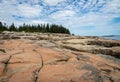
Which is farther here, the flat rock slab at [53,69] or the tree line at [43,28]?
the tree line at [43,28]

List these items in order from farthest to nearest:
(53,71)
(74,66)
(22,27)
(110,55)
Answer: (22,27) < (110,55) < (74,66) < (53,71)

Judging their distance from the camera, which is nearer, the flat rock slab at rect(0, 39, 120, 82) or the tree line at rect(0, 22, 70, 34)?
the flat rock slab at rect(0, 39, 120, 82)

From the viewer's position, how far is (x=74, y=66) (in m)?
8.05

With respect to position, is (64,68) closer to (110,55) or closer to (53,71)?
(53,71)

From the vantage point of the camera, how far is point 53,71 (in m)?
7.43

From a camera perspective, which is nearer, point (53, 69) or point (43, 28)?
point (53, 69)

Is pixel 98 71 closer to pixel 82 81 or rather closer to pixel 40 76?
pixel 82 81

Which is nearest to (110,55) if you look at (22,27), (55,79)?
(55,79)

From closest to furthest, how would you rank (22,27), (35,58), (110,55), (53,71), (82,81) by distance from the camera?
(82,81)
(53,71)
(35,58)
(110,55)
(22,27)

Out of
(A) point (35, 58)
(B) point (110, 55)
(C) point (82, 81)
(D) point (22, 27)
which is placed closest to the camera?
(C) point (82, 81)

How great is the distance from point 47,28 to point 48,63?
300 ft

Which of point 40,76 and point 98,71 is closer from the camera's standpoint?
point 40,76

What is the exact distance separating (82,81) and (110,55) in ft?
20.4

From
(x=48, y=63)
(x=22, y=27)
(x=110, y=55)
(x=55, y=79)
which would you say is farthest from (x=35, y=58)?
(x=22, y=27)
